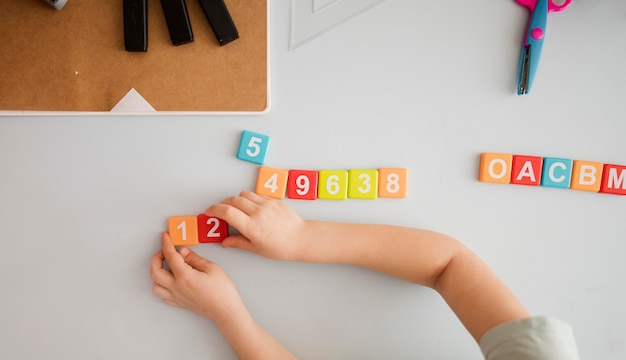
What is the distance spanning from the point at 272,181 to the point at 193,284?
22cm

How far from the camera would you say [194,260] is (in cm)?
83

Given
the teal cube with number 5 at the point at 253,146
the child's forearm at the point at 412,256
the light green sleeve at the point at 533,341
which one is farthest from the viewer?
the teal cube with number 5 at the point at 253,146

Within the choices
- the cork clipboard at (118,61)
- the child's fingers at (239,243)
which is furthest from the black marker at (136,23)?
the child's fingers at (239,243)

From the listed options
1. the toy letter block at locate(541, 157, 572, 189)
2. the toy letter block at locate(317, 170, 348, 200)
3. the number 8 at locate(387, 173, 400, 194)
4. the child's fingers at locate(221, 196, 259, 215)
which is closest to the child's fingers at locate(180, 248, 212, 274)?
the child's fingers at locate(221, 196, 259, 215)

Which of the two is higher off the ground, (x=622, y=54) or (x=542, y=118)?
(x=622, y=54)

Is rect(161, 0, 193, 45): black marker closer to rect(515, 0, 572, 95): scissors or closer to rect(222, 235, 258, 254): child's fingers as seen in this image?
rect(222, 235, 258, 254): child's fingers

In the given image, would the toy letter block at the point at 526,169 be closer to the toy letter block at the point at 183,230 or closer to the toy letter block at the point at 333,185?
the toy letter block at the point at 333,185

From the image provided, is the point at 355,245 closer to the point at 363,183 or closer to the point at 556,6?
the point at 363,183

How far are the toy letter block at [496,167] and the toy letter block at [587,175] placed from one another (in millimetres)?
117

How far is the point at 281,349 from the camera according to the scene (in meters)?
0.81

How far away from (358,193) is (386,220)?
0.07m

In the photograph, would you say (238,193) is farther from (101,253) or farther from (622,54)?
(622,54)

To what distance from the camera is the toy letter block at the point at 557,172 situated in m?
0.82

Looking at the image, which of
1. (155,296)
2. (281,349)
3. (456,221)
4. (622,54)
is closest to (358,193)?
(456,221)
